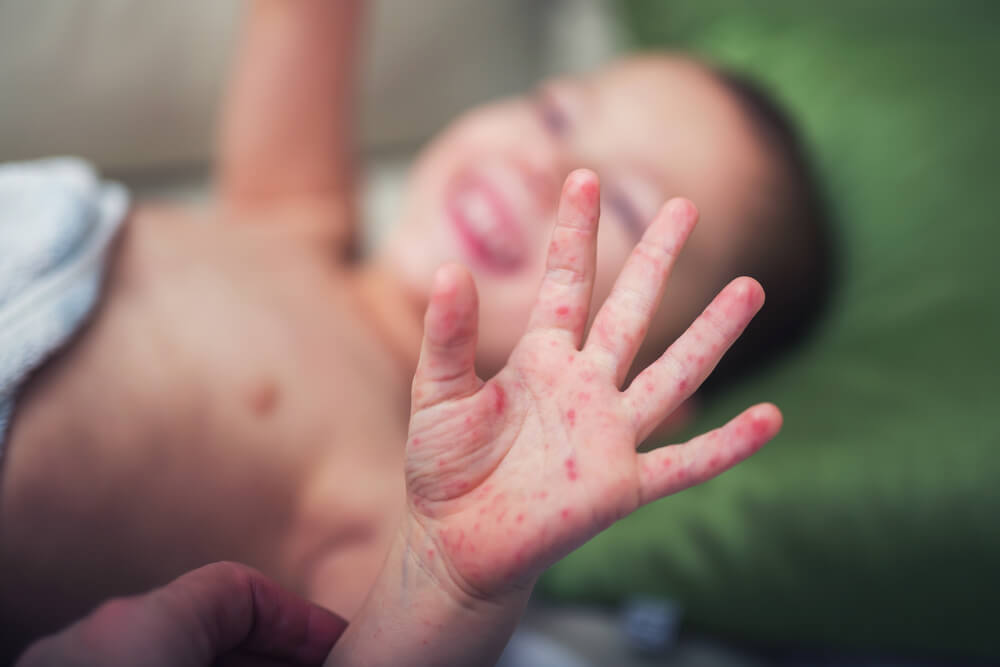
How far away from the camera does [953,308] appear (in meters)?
0.64

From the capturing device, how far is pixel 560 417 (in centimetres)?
33

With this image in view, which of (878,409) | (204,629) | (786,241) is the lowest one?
(204,629)

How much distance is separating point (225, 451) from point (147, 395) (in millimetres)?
67

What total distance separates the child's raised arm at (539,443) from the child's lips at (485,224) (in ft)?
1.01

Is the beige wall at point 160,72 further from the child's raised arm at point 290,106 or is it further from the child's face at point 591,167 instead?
the child's face at point 591,167

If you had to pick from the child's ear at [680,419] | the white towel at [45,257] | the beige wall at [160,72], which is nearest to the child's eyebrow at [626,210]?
the child's ear at [680,419]

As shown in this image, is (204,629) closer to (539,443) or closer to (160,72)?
(539,443)

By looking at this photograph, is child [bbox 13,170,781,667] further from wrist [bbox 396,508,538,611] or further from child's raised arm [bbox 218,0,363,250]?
child's raised arm [bbox 218,0,363,250]

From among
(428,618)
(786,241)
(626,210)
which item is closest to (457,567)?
(428,618)

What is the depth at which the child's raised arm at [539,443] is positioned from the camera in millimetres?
308

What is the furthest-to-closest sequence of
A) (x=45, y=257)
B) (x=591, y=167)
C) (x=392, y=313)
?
(x=392, y=313)
(x=591, y=167)
(x=45, y=257)

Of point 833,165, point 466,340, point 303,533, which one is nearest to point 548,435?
point 466,340

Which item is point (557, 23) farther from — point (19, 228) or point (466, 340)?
point (466, 340)

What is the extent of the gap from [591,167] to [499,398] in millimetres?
362
